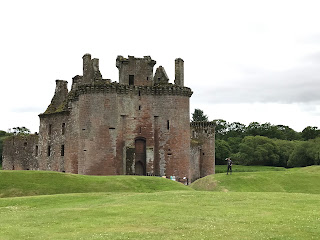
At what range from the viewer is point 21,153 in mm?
82188

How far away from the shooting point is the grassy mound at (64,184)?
3497 cm

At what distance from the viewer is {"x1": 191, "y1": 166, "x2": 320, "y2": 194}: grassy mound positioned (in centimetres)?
3791

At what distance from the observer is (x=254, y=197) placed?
2719cm

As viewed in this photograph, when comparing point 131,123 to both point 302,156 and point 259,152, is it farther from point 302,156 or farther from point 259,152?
point 259,152

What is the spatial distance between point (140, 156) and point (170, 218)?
131 ft

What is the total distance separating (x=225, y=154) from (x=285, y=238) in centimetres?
10414

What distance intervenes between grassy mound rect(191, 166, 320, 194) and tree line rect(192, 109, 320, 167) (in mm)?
54917

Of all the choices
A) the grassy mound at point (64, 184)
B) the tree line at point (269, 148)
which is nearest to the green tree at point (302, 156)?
the tree line at point (269, 148)

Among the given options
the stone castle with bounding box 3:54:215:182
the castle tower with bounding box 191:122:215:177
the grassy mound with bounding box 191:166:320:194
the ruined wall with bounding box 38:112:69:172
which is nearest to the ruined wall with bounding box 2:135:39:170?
the ruined wall with bounding box 38:112:69:172

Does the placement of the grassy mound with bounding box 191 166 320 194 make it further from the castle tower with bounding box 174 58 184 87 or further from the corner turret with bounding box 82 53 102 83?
the corner turret with bounding box 82 53 102 83

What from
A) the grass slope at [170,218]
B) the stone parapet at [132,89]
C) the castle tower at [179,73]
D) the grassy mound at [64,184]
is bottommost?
the grass slope at [170,218]

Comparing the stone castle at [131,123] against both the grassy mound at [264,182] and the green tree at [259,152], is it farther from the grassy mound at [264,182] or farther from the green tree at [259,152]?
the green tree at [259,152]

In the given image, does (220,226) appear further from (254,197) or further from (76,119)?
(76,119)

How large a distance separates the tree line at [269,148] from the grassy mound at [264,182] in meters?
54.9
